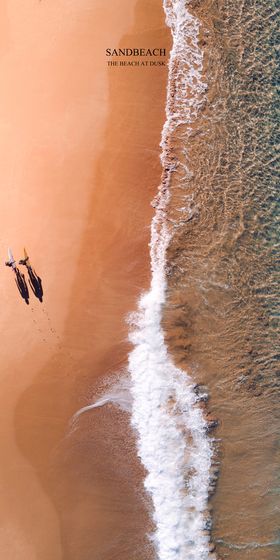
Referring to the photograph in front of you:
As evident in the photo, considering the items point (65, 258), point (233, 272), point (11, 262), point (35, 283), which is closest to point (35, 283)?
point (35, 283)

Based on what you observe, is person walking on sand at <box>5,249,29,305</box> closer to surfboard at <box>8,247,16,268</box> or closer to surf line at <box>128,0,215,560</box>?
surfboard at <box>8,247,16,268</box>

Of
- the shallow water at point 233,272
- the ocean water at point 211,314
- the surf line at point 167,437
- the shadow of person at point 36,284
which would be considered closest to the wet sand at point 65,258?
the shadow of person at point 36,284

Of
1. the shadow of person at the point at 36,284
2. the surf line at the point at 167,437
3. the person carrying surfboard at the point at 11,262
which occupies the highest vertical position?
the person carrying surfboard at the point at 11,262

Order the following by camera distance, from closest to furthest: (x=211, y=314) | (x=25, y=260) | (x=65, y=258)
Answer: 1. (x=25, y=260)
2. (x=65, y=258)
3. (x=211, y=314)

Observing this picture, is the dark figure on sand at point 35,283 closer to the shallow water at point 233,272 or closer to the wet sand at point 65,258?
the wet sand at point 65,258

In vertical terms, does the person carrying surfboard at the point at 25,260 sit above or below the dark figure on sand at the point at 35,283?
above

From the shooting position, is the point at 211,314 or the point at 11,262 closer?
the point at 11,262

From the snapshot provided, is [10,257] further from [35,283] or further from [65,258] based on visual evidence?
[65,258]

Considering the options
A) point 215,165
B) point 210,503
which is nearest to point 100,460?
point 210,503
